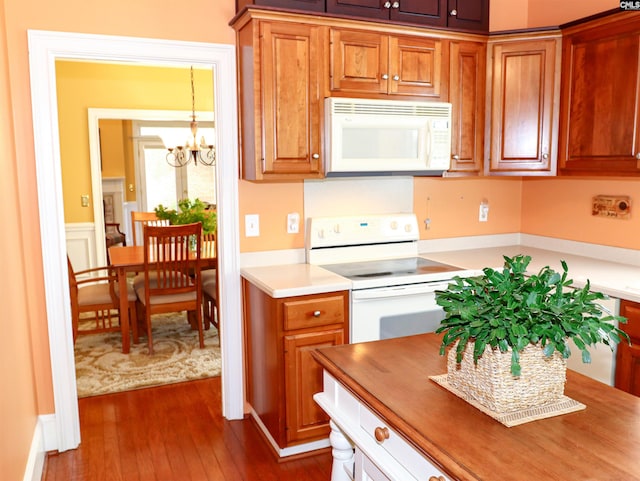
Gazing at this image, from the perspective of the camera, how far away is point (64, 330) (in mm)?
2912

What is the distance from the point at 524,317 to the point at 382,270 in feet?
5.96

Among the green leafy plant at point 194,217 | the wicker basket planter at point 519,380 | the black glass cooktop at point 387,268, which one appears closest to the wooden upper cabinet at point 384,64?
the black glass cooktop at point 387,268

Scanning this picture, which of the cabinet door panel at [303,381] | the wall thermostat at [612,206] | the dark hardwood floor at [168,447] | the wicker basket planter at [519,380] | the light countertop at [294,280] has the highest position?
the wall thermostat at [612,206]

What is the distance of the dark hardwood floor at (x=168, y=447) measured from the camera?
8.96ft

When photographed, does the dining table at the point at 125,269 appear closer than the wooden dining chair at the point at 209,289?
Yes

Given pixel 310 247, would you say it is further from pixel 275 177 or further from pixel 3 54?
pixel 3 54

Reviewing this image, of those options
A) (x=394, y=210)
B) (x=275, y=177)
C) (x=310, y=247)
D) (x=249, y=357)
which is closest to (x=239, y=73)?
(x=275, y=177)

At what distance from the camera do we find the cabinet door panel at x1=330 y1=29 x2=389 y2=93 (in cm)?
288

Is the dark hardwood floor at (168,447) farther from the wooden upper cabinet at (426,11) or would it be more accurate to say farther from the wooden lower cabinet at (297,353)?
the wooden upper cabinet at (426,11)

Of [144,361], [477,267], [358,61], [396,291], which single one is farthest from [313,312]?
[144,361]

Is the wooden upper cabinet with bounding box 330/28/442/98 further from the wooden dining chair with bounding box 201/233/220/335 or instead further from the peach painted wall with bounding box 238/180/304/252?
the wooden dining chair with bounding box 201/233/220/335

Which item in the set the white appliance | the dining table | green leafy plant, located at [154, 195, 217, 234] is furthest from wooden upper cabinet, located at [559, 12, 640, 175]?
green leafy plant, located at [154, 195, 217, 234]

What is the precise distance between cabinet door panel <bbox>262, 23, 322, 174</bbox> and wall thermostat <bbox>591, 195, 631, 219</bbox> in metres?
1.77

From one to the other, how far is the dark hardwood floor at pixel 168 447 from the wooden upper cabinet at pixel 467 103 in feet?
6.03
